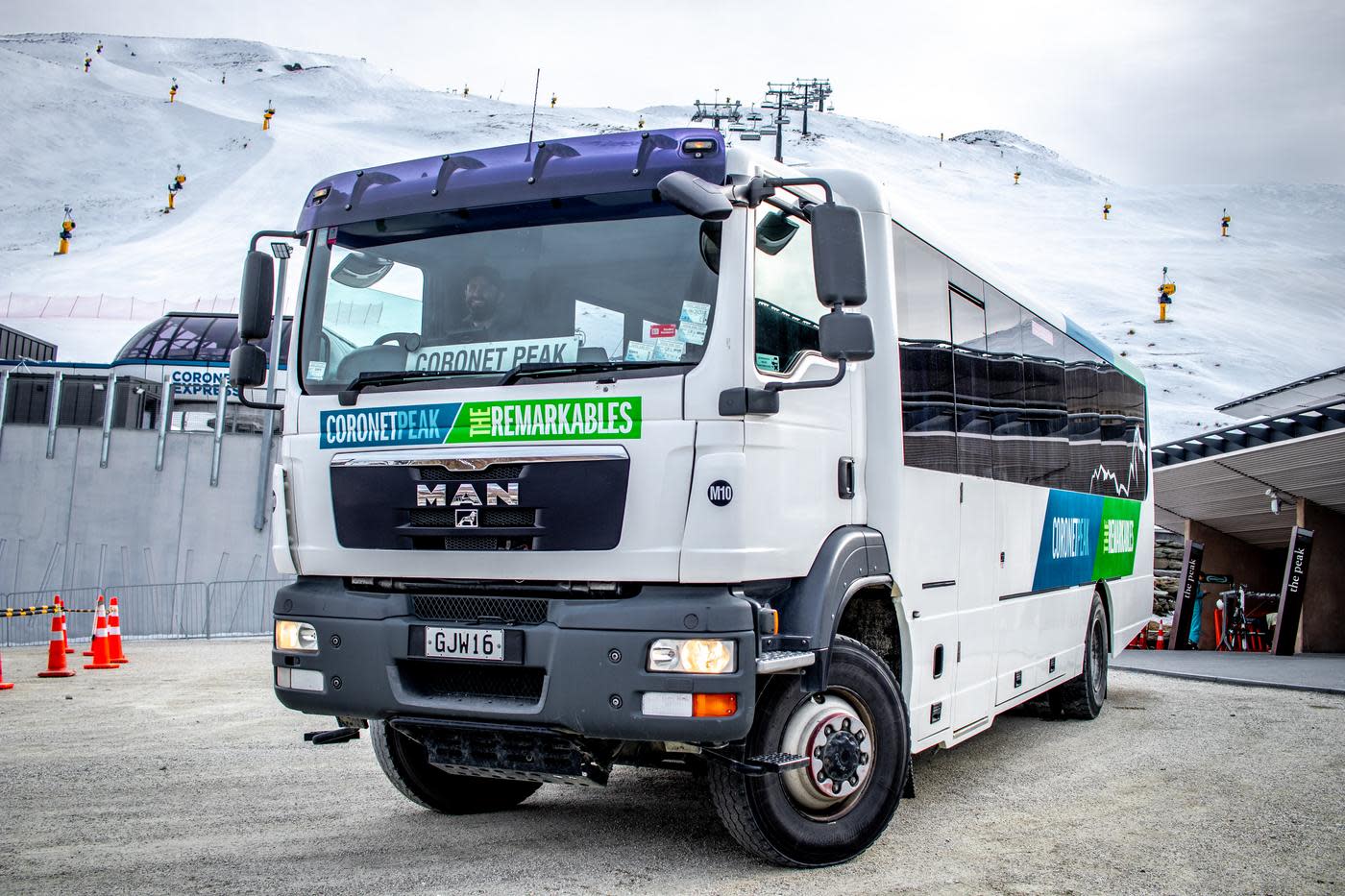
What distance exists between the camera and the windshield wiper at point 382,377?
17.7ft

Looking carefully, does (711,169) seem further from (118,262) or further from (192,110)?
(192,110)

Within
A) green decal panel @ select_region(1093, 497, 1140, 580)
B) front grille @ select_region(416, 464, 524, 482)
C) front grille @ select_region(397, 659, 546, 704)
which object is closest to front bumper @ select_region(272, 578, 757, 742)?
front grille @ select_region(397, 659, 546, 704)

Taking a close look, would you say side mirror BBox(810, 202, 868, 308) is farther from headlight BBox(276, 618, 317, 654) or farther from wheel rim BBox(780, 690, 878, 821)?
headlight BBox(276, 618, 317, 654)

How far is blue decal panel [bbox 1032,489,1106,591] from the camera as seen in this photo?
8.65m

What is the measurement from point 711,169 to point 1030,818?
3805 millimetres

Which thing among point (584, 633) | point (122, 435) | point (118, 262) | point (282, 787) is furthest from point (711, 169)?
point (118, 262)

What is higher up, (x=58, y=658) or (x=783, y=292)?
(x=783, y=292)

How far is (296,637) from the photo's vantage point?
5586mm

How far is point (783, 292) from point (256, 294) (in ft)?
7.94

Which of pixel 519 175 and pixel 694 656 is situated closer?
pixel 694 656

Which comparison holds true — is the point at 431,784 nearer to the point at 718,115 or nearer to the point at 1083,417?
the point at 718,115

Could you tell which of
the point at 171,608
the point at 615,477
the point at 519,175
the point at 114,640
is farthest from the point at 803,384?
the point at 171,608

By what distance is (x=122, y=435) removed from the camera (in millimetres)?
24375

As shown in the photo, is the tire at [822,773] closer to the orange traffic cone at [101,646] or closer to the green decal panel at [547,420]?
the green decal panel at [547,420]
